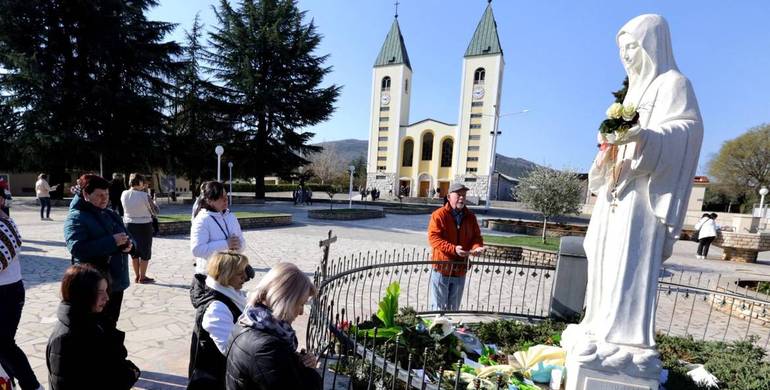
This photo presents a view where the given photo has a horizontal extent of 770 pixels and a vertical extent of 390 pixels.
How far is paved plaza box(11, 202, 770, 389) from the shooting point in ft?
11.6

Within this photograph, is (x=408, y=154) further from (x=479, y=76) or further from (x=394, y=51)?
(x=394, y=51)

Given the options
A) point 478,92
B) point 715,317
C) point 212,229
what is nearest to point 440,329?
point 212,229

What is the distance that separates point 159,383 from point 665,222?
415 centimetres

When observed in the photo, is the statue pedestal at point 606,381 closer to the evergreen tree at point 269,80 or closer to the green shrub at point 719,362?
the green shrub at point 719,362

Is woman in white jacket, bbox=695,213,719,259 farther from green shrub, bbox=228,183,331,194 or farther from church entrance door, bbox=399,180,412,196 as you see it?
church entrance door, bbox=399,180,412,196

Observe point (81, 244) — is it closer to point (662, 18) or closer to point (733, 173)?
point (662, 18)

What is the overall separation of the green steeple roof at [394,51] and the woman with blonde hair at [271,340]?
4886 cm

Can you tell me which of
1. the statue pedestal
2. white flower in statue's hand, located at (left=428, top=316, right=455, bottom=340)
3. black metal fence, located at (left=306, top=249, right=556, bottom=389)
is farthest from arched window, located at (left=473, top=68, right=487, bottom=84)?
the statue pedestal

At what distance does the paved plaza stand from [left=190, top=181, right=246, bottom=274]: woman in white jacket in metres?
1.08

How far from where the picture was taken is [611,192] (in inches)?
99.1

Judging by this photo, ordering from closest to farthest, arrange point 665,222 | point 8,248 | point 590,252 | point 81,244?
point 665,222 → point 8,248 → point 590,252 → point 81,244

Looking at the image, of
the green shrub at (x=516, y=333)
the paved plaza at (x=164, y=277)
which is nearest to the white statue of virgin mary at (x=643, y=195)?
the green shrub at (x=516, y=333)

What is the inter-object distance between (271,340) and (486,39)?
161 feet

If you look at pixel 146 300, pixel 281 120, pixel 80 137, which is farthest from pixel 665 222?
pixel 281 120
